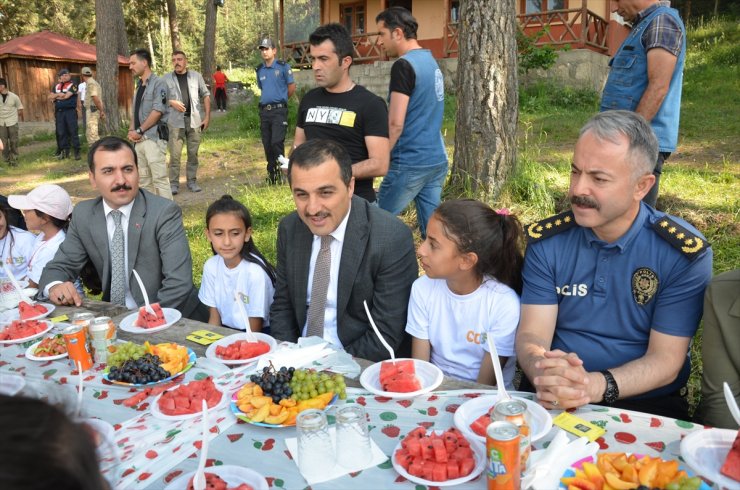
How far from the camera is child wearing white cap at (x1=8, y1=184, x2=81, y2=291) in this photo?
3859mm

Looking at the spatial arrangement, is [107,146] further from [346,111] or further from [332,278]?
[332,278]

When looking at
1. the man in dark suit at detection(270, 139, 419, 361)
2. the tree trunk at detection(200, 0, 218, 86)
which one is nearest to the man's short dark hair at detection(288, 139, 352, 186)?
the man in dark suit at detection(270, 139, 419, 361)

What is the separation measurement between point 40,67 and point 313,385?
23.0m

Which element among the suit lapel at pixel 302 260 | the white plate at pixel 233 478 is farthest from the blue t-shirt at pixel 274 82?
the white plate at pixel 233 478

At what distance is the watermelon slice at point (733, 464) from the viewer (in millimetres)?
1387

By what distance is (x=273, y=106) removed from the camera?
8.41 meters

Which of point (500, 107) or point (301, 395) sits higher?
point (500, 107)

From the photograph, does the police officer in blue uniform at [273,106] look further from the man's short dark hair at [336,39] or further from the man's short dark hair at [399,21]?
the man's short dark hair at [336,39]

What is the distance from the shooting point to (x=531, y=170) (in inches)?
229

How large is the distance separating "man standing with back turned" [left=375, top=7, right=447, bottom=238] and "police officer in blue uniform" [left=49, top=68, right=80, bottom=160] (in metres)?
11.0

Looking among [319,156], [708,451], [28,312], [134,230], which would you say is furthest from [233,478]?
[134,230]

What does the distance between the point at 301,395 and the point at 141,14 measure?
1280 inches

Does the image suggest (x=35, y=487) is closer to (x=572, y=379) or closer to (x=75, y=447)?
(x=75, y=447)

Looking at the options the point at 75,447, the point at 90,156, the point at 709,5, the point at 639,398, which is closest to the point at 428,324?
the point at 639,398
